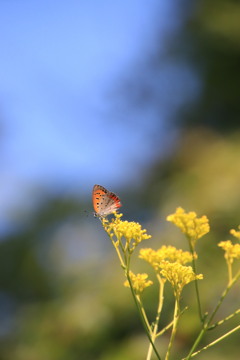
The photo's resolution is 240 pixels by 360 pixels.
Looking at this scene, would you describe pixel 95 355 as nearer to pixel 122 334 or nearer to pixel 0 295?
pixel 122 334

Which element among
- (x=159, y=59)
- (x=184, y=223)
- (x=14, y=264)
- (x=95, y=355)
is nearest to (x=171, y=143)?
(x=159, y=59)

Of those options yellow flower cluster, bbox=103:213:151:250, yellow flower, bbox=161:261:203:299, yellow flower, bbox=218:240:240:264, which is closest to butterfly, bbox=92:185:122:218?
yellow flower cluster, bbox=103:213:151:250

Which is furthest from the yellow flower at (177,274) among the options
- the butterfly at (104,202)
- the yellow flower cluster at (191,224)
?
the butterfly at (104,202)

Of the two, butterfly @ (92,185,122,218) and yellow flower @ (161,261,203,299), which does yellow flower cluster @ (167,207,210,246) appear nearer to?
yellow flower @ (161,261,203,299)

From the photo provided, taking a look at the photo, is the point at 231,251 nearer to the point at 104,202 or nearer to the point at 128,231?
the point at 128,231

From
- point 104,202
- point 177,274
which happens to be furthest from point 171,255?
point 104,202

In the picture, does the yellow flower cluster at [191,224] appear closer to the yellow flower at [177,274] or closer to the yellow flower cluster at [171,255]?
the yellow flower at [177,274]
